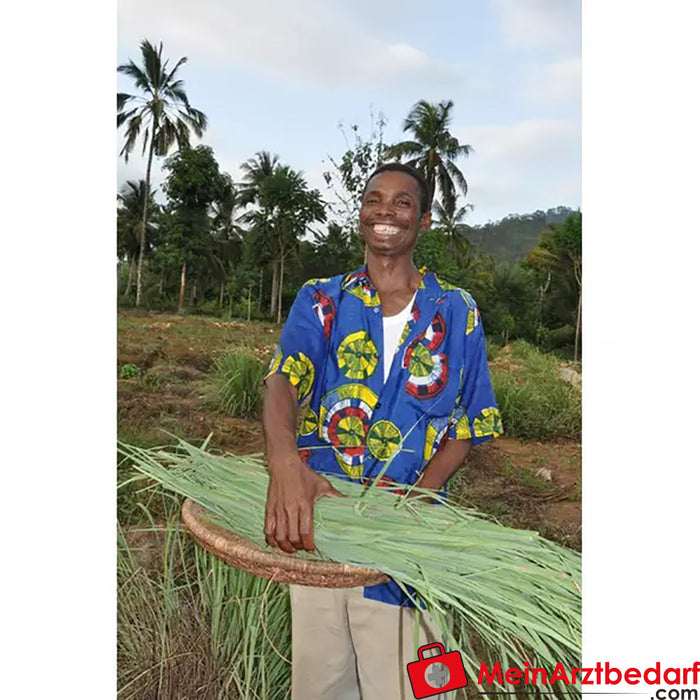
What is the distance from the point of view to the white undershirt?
1.03m

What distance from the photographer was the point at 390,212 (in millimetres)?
1021

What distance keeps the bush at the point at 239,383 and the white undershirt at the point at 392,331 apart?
74 centimetres

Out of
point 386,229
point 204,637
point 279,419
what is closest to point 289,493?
point 279,419

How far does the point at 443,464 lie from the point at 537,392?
87cm

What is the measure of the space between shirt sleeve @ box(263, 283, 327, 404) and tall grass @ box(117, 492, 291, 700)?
52 cm

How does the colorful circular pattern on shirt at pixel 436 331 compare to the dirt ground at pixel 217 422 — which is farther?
the dirt ground at pixel 217 422

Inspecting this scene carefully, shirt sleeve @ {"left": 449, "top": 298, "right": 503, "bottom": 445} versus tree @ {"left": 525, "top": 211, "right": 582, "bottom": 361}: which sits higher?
tree @ {"left": 525, "top": 211, "right": 582, "bottom": 361}

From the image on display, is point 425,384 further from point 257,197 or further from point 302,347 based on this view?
point 257,197

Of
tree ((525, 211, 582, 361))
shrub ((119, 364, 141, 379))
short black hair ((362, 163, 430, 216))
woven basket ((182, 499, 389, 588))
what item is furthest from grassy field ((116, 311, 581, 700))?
short black hair ((362, 163, 430, 216))

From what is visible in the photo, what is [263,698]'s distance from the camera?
131 centimetres

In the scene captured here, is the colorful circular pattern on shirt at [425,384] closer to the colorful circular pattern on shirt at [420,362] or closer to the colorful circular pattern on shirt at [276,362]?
the colorful circular pattern on shirt at [420,362]

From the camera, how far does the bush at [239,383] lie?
1708mm

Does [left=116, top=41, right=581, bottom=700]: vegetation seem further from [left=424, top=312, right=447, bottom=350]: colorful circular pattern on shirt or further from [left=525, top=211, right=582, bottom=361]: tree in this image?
[left=424, top=312, right=447, bottom=350]: colorful circular pattern on shirt

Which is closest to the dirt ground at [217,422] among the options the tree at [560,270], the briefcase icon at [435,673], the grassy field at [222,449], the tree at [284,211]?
the grassy field at [222,449]
